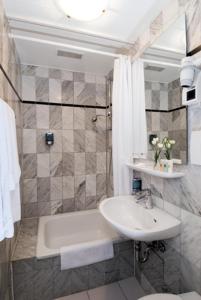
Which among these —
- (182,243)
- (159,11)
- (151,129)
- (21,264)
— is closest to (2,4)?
(159,11)

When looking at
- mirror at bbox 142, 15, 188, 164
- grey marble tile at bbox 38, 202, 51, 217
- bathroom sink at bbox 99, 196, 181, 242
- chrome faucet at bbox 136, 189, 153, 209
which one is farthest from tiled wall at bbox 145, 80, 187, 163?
grey marble tile at bbox 38, 202, 51, 217

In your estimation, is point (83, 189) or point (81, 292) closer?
point (81, 292)

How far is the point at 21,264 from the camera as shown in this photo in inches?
56.8

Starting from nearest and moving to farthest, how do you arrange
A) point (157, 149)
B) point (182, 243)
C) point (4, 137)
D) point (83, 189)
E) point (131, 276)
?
point (4, 137) → point (182, 243) → point (157, 149) → point (131, 276) → point (83, 189)

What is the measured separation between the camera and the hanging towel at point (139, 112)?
1671 millimetres

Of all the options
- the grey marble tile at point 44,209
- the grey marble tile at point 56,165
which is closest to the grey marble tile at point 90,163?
the grey marble tile at point 56,165

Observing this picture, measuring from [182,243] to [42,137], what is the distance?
1.89 m

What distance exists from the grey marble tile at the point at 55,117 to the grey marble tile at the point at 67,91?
15 cm

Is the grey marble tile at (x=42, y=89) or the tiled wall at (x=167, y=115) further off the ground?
the grey marble tile at (x=42, y=89)

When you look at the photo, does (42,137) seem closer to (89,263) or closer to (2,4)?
(2,4)

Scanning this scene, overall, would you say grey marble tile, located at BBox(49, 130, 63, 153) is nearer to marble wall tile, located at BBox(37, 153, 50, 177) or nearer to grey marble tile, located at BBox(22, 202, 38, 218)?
marble wall tile, located at BBox(37, 153, 50, 177)

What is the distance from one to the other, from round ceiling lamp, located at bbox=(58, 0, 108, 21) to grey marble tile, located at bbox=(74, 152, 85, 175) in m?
Answer: 1.57

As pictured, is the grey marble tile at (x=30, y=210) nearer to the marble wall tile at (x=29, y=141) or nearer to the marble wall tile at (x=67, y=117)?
the marble wall tile at (x=29, y=141)

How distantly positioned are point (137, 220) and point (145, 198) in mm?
206
